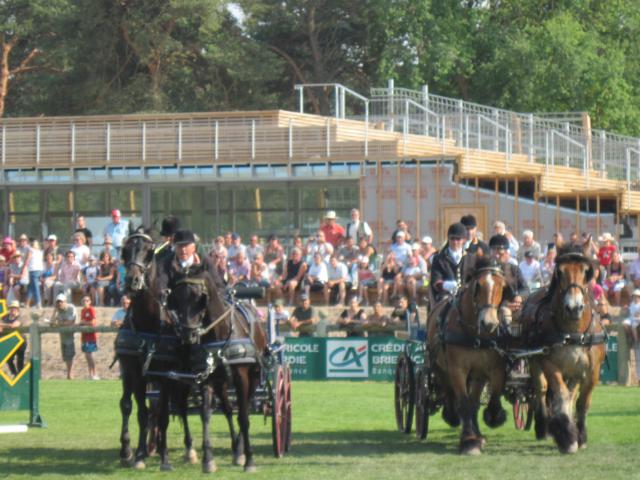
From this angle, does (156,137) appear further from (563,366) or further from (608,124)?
(563,366)

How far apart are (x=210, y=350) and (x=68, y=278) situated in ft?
56.9

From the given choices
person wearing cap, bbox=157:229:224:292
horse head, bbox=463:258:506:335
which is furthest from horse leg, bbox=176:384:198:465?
horse head, bbox=463:258:506:335

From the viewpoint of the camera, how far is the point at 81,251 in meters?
31.2

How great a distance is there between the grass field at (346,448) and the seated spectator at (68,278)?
8.51 m

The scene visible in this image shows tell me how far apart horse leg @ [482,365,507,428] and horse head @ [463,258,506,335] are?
1.78 ft

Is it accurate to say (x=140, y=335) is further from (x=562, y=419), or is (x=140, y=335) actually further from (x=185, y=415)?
(x=562, y=419)

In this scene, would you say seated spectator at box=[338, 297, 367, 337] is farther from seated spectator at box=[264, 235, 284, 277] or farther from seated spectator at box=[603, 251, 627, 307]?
seated spectator at box=[603, 251, 627, 307]

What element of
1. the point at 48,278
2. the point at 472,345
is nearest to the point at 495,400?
the point at 472,345

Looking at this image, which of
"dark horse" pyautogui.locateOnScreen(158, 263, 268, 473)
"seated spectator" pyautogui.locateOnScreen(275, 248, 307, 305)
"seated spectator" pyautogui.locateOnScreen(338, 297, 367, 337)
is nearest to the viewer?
"dark horse" pyautogui.locateOnScreen(158, 263, 268, 473)

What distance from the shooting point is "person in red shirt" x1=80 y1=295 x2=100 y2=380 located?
2870cm

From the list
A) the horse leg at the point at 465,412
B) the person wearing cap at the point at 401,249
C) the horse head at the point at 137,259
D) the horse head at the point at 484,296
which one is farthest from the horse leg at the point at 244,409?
the person wearing cap at the point at 401,249

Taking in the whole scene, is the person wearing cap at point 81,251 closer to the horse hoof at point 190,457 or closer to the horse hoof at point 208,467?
the horse hoof at point 190,457

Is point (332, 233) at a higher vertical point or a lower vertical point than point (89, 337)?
higher

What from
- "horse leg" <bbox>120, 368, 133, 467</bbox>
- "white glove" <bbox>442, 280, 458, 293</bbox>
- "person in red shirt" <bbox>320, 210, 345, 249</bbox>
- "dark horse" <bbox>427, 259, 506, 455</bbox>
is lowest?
"horse leg" <bbox>120, 368, 133, 467</bbox>
